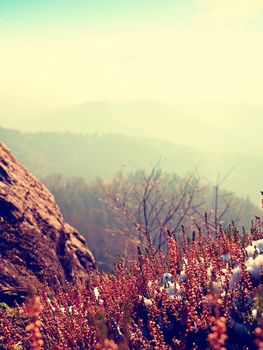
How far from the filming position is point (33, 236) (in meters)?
8.04

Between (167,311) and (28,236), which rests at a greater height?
(167,311)

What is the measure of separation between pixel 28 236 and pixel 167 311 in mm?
4076

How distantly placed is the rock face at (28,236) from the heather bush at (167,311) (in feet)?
5.15

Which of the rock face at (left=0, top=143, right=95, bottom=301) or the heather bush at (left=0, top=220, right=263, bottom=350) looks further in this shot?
the rock face at (left=0, top=143, right=95, bottom=301)

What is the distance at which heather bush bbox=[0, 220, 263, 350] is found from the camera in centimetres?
403

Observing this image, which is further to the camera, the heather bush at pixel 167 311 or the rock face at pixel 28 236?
the rock face at pixel 28 236

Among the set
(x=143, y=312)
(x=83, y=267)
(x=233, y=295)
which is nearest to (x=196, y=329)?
(x=233, y=295)

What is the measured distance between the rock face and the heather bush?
157 centimetres

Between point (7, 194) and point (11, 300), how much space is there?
216cm

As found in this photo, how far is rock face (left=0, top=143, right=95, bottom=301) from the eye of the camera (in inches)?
292

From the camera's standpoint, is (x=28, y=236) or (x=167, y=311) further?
(x=28, y=236)

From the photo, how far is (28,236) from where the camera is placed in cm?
795

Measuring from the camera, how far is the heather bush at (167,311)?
403 centimetres

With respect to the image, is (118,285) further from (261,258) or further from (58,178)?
(58,178)
